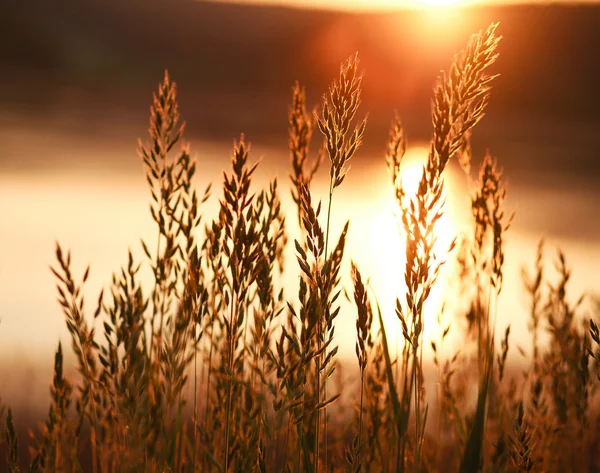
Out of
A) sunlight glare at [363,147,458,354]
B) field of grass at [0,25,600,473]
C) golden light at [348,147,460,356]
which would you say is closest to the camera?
field of grass at [0,25,600,473]

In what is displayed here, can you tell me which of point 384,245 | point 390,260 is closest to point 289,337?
point 390,260

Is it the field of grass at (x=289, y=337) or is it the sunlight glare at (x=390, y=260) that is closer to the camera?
the field of grass at (x=289, y=337)

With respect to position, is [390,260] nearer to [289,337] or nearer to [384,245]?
Result: [384,245]

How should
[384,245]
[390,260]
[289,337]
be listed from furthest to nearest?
[384,245] → [390,260] → [289,337]

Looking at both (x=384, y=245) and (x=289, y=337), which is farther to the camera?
(x=384, y=245)

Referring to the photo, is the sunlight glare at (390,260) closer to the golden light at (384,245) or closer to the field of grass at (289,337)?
the golden light at (384,245)

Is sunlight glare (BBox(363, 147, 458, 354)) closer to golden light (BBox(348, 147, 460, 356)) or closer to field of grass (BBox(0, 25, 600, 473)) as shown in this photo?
golden light (BBox(348, 147, 460, 356))

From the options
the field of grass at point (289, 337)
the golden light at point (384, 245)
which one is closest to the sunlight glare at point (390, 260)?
the golden light at point (384, 245)

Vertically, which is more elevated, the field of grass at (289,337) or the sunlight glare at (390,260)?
the sunlight glare at (390,260)

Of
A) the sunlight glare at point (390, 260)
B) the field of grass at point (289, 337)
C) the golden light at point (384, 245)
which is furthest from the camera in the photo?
the golden light at point (384, 245)

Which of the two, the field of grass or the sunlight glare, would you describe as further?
the sunlight glare

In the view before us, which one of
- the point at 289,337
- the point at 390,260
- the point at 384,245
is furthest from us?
the point at 384,245

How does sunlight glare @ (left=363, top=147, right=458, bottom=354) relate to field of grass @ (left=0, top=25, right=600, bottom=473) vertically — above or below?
above

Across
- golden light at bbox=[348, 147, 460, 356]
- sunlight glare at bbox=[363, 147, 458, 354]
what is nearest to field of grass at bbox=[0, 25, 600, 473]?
sunlight glare at bbox=[363, 147, 458, 354]
